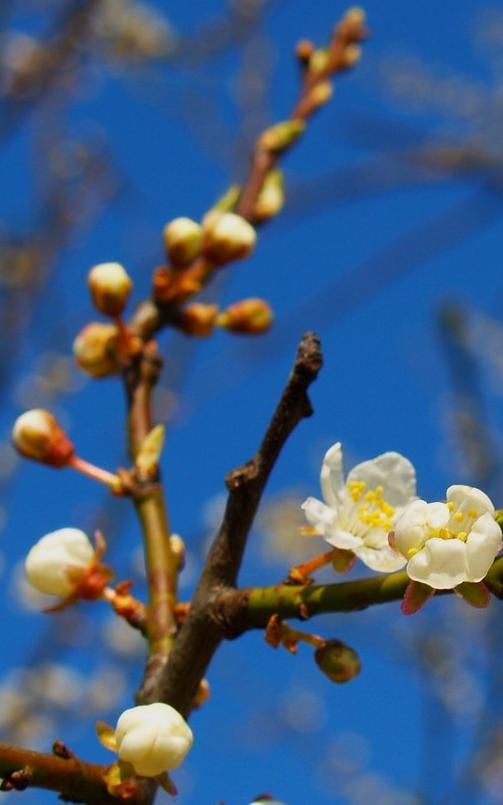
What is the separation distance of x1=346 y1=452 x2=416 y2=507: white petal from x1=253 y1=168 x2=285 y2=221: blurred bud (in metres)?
0.67

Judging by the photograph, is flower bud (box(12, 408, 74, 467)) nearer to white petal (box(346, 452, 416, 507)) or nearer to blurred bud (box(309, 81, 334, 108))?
white petal (box(346, 452, 416, 507))

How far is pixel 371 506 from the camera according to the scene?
44.4 inches

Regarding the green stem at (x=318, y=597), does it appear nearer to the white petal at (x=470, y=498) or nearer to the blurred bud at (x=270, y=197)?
the white petal at (x=470, y=498)

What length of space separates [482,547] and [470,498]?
0.06m

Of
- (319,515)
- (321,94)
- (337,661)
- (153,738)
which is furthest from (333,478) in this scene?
(321,94)

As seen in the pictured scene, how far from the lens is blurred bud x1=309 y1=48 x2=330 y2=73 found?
74.4 inches

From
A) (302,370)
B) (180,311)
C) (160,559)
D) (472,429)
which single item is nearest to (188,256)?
(180,311)

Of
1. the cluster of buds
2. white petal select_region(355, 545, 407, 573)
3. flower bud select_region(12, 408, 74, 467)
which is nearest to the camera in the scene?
white petal select_region(355, 545, 407, 573)

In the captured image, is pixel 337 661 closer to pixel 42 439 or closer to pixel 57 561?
pixel 57 561

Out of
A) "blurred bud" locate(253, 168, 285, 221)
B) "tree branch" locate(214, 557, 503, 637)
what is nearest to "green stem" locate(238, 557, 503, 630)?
"tree branch" locate(214, 557, 503, 637)

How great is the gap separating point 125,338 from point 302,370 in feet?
2.32

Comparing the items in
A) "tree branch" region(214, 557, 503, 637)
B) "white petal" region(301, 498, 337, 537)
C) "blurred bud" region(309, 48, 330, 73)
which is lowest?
"tree branch" region(214, 557, 503, 637)

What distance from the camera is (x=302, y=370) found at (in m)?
0.82

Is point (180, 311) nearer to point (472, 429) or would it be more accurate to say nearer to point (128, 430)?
point (128, 430)
